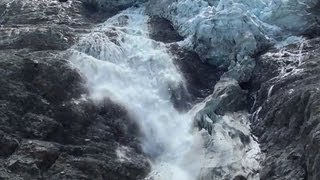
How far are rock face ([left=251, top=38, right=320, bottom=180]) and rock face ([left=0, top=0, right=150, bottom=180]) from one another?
19.0 feet

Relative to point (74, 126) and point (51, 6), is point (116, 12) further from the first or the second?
point (74, 126)

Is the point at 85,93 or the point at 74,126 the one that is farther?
the point at 85,93

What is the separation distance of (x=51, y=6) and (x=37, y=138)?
15.7m

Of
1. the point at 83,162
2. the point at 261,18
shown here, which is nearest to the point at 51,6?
the point at 261,18

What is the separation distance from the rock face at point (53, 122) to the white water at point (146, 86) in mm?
777

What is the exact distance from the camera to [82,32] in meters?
33.0

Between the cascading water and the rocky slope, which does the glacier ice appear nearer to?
the rocky slope

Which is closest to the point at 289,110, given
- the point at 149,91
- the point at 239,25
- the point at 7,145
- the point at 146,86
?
the point at 149,91

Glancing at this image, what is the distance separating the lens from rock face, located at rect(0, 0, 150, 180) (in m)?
22.4

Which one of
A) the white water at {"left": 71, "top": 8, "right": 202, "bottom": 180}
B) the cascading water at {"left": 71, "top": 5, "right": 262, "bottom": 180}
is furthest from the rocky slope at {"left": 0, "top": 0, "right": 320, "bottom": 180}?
the white water at {"left": 71, "top": 8, "right": 202, "bottom": 180}

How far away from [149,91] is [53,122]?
253 inches

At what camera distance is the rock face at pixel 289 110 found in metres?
21.5

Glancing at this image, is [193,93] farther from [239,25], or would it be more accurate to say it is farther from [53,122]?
[53,122]

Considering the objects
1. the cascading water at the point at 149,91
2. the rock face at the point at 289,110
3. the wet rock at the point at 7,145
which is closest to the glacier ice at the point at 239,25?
the rock face at the point at 289,110
